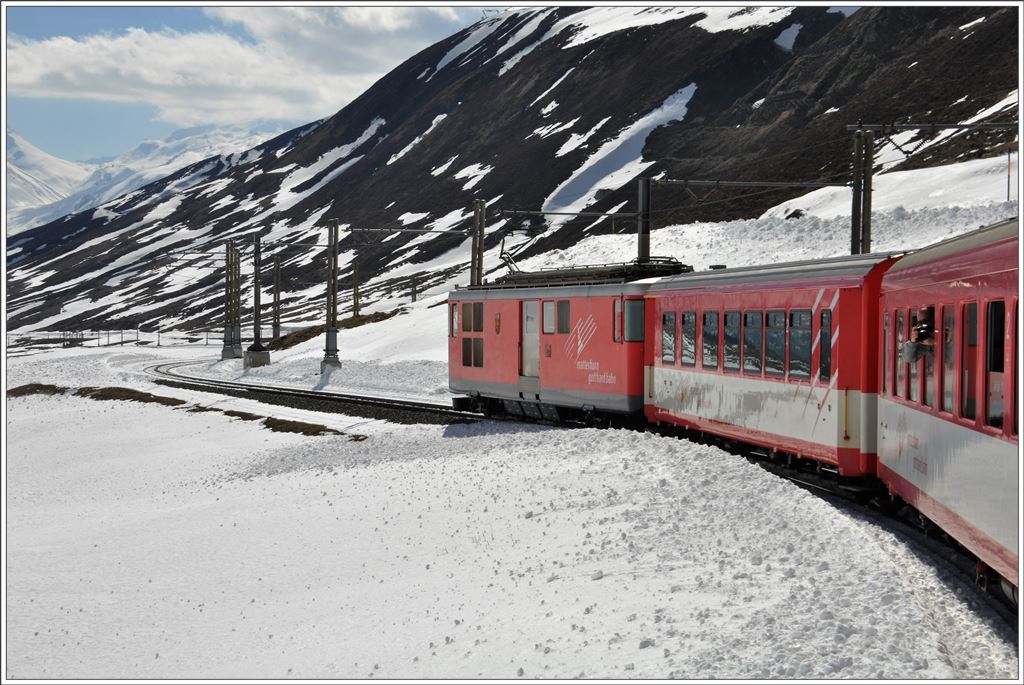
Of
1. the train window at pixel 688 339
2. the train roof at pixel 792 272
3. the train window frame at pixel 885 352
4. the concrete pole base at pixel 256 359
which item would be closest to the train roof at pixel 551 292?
the train roof at pixel 792 272

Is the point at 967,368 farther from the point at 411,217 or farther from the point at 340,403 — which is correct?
the point at 411,217

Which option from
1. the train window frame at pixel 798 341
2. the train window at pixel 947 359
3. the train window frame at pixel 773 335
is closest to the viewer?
the train window at pixel 947 359

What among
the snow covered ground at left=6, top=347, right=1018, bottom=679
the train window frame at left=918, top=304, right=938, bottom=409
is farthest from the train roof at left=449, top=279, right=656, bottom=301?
the train window frame at left=918, top=304, right=938, bottom=409

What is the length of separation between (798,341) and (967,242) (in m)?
6.04

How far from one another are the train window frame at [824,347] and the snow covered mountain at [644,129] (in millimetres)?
48411

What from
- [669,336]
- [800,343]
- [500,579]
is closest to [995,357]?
[500,579]

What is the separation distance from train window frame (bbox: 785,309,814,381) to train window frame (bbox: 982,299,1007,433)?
6.37 m

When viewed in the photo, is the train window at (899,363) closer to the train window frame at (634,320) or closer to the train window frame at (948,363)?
the train window frame at (948,363)

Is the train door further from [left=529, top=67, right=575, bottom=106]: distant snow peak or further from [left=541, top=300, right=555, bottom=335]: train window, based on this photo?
[left=529, top=67, right=575, bottom=106]: distant snow peak

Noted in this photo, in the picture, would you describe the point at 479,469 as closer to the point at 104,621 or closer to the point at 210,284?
the point at 104,621

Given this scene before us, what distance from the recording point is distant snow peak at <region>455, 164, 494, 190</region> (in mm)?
159125

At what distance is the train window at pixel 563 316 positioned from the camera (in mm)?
25859

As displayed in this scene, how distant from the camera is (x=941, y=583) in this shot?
1148cm

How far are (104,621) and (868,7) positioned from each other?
12668cm
